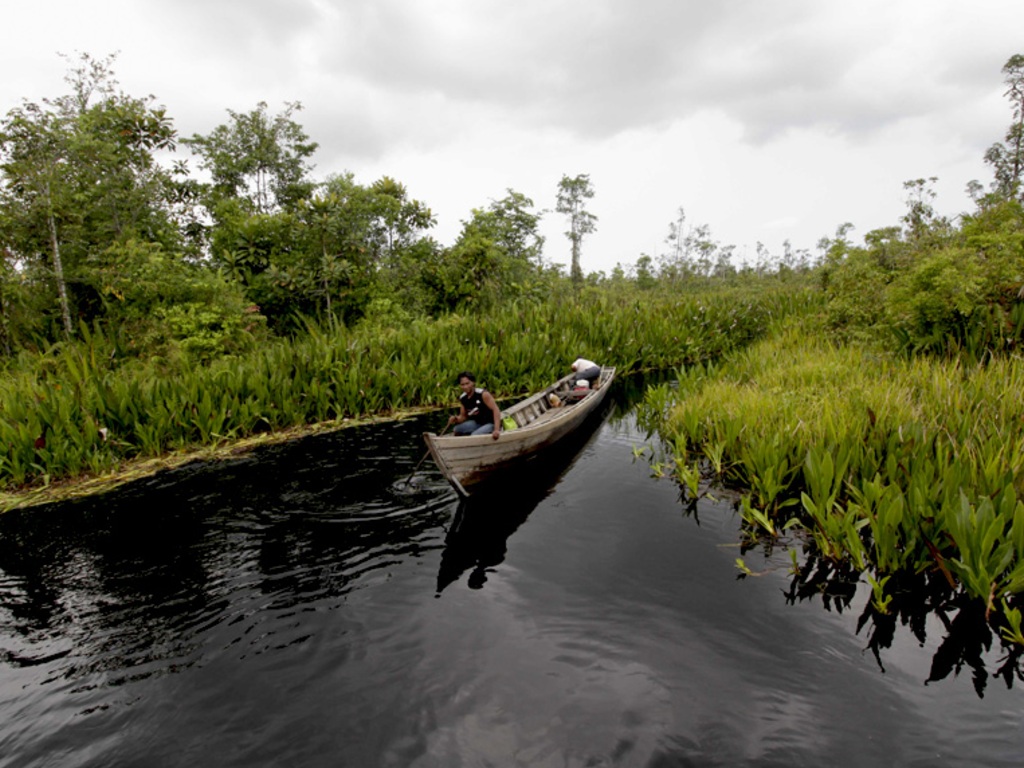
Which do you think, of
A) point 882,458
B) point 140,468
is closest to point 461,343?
point 140,468

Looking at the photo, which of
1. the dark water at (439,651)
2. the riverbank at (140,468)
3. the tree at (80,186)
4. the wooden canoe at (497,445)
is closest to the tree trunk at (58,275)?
the tree at (80,186)

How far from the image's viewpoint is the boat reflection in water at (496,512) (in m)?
5.29

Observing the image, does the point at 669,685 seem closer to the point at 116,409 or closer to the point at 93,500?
the point at 93,500

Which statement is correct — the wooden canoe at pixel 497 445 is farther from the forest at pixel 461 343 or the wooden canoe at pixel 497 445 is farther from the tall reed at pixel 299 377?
the tall reed at pixel 299 377

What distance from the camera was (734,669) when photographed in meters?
3.62

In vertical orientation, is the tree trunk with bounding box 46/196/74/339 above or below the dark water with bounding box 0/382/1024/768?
above

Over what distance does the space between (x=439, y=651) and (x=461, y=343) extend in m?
10.0

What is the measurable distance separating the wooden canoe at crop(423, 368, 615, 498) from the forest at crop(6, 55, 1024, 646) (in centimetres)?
171

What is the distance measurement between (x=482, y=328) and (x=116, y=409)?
26.6 feet

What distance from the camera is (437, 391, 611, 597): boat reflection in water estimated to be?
5.29 metres

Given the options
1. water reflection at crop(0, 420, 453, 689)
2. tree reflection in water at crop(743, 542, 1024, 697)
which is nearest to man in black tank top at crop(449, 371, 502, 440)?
water reflection at crop(0, 420, 453, 689)

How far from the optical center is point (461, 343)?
1343 cm

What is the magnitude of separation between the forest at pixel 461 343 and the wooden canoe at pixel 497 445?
171 centimetres

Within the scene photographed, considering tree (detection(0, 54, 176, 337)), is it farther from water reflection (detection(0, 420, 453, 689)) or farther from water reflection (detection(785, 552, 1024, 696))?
water reflection (detection(785, 552, 1024, 696))
